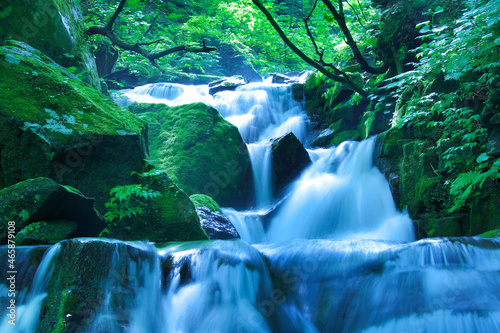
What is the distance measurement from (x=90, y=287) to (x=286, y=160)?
6.05m

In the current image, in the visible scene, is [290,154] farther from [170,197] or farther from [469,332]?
[469,332]

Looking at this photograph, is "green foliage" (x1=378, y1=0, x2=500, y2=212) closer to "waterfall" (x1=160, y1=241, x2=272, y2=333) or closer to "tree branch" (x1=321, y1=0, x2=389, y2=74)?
"tree branch" (x1=321, y1=0, x2=389, y2=74)

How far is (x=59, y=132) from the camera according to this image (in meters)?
3.96

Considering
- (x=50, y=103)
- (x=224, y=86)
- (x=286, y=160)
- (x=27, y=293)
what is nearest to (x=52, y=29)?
(x=50, y=103)

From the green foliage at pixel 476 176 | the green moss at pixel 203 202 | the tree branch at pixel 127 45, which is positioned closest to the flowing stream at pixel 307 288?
the green foliage at pixel 476 176

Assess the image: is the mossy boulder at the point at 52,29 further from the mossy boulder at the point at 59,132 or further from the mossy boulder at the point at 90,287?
the mossy boulder at the point at 90,287

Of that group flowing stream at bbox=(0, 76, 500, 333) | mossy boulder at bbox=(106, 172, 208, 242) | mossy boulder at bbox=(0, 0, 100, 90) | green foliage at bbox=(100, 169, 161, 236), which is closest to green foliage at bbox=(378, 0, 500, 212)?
flowing stream at bbox=(0, 76, 500, 333)

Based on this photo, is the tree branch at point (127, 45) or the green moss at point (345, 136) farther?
the green moss at point (345, 136)

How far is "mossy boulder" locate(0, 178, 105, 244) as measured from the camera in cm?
310

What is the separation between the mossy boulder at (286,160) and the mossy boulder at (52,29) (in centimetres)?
450

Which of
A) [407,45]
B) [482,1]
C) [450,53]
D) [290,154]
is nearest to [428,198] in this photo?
[450,53]

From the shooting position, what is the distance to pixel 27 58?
4.45 metres

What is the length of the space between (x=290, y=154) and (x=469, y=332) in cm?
574

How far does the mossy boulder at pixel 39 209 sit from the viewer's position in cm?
310
